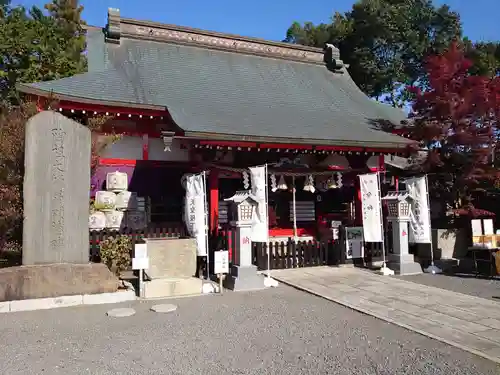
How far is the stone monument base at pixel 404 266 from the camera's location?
361 inches

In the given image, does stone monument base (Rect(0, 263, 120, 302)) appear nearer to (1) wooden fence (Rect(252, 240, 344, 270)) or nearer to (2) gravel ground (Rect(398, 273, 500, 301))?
(1) wooden fence (Rect(252, 240, 344, 270))

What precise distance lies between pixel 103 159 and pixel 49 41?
37.0ft

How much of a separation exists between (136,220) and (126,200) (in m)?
0.58

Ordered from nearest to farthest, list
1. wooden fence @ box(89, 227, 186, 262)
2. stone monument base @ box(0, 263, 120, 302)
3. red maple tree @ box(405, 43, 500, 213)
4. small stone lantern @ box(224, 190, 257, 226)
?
stone monument base @ box(0, 263, 120, 302) → small stone lantern @ box(224, 190, 257, 226) → wooden fence @ box(89, 227, 186, 262) → red maple tree @ box(405, 43, 500, 213)

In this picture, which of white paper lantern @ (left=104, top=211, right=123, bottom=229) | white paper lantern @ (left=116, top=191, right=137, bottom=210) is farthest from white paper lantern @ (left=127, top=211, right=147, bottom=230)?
white paper lantern @ (left=104, top=211, right=123, bottom=229)

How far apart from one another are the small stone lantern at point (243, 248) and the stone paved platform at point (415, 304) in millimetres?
888

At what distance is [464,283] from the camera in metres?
8.14

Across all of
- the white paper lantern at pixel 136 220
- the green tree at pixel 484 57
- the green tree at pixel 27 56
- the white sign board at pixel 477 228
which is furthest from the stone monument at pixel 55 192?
the green tree at pixel 484 57

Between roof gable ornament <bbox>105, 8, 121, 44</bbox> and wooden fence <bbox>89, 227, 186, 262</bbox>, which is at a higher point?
roof gable ornament <bbox>105, 8, 121, 44</bbox>

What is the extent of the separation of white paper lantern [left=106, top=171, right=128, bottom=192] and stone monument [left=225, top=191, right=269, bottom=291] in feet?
11.1

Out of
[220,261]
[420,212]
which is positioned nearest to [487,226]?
[420,212]

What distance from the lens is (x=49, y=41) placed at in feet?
59.5

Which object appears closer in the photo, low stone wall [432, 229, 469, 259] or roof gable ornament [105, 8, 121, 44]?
low stone wall [432, 229, 469, 259]

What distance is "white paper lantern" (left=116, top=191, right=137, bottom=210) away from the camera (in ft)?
33.4
